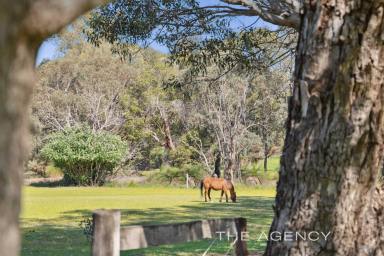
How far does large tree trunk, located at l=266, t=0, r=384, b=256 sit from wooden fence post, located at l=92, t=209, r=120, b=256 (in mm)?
1214

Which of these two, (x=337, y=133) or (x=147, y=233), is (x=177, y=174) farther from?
(x=337, y=133)

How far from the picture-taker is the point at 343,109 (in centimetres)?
417

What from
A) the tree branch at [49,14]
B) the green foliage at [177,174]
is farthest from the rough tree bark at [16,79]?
the green foliage at [177,174]

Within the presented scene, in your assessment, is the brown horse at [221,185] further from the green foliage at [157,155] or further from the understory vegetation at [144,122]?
the green foliage at [157,155]

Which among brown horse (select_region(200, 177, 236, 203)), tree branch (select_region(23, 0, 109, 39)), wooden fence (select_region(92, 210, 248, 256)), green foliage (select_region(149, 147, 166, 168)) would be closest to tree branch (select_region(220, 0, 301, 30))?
wooden fence (select_region(92, 210, 248, 256))

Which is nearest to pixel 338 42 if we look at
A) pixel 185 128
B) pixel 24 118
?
pixel 24 118

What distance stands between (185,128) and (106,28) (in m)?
32.1

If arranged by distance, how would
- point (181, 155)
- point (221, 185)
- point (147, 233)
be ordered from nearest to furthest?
1. point (147, 233)
2. point (221, 185)
3. point (181, 155)

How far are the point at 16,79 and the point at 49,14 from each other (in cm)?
17

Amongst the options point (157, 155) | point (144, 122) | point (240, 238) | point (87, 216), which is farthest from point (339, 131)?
point (157, 155)

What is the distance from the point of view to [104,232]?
384 centimetres

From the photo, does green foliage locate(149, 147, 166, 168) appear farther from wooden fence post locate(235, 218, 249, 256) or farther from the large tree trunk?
the large tree trunk

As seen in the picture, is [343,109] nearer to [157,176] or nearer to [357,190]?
[357,190]

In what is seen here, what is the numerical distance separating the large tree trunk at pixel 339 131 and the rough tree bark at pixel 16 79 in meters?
2.96
